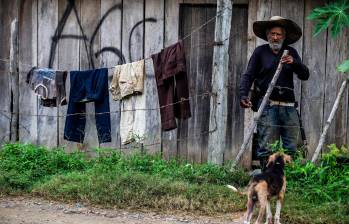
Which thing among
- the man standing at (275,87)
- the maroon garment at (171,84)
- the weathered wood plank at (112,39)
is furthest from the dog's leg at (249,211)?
the weathered wood plank at (112,39)

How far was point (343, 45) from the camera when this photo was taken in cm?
802

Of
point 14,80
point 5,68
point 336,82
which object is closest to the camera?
point 336,82

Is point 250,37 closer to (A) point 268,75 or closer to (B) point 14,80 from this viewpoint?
(A) point 268,75

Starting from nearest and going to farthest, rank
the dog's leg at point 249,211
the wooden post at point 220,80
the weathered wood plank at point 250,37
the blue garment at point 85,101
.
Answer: the dog's leg at point 249,211, the wooden post at point 220,80, the weathered wood plank at point 250,37, the blue garment at point 85,101

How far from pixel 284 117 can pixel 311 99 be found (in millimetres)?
1180

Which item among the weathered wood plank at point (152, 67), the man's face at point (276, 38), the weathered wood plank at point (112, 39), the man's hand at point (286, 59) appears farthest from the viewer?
the weathered wood plank at point (112, 39)

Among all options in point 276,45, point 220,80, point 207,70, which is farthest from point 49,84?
point 276,45

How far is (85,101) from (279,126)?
2.75 meters

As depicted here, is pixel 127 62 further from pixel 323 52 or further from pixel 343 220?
pixel 343 220

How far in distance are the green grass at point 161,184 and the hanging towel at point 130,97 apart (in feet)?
1.53

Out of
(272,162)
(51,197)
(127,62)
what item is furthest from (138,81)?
(272,162)

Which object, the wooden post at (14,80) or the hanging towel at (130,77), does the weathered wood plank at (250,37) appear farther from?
the wooden post at (14,80)

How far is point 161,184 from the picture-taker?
6.70m

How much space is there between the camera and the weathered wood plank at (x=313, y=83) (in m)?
8.05
